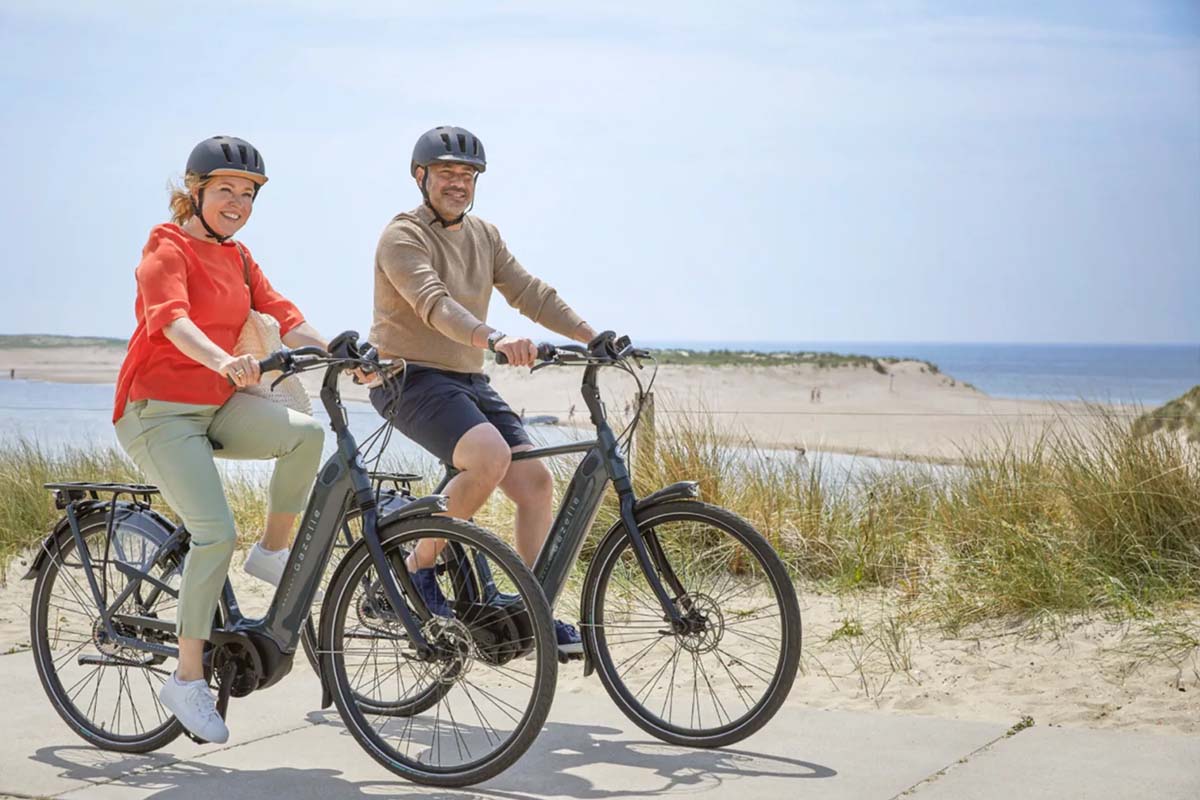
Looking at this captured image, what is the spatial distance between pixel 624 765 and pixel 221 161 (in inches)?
84.3

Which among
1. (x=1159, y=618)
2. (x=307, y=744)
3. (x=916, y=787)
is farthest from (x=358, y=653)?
(x=1159, y=618)

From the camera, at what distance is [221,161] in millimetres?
4336

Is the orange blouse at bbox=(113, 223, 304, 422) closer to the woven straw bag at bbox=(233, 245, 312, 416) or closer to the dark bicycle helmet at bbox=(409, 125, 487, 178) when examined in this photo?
the woven straw bag at bbox=(233, 245, 312, 416)

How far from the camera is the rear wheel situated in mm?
4594

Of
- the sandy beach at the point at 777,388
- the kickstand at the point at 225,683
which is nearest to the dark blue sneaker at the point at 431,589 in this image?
the kickstand at the point at 225,683

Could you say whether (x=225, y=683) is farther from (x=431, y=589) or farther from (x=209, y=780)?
(x=431, y=589)

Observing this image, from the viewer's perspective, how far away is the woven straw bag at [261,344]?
452cm

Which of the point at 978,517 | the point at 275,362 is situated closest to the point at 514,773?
the point at 275,362

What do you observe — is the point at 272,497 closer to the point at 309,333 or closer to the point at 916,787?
the point at 309,333

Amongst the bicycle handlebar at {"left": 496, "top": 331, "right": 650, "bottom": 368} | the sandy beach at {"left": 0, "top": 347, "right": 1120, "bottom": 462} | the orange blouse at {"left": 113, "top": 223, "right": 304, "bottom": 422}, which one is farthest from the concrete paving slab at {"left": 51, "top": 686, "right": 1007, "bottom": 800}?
the sandy beach at {"left": 0, "top": 347, "right": 1120, "bottom": 462}

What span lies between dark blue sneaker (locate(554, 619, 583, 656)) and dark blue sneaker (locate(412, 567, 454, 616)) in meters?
0.43

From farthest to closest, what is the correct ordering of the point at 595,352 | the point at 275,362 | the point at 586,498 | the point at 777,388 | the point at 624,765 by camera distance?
the point at 777,388
the point at 586,498
the point at 595,352
the point at 624,765
the point at 275,362

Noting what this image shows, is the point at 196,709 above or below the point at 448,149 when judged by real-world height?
below

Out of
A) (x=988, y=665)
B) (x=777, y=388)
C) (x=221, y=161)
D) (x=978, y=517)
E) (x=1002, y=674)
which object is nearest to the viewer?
(x=221, y=161)
